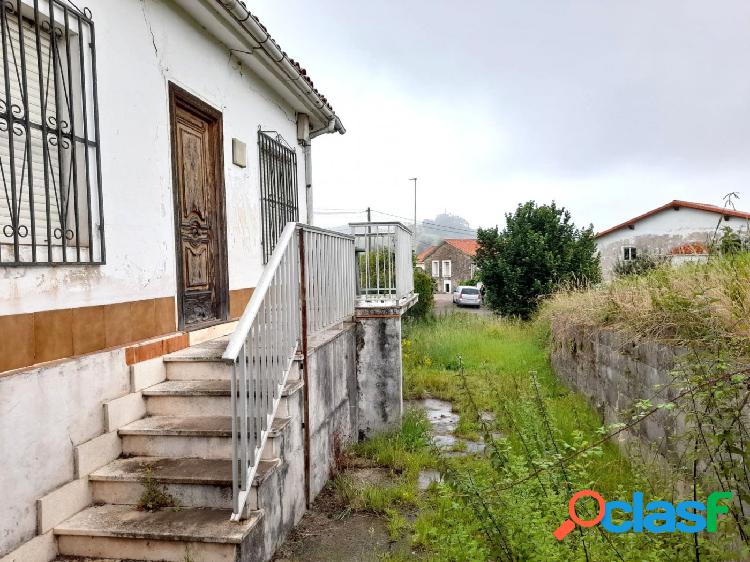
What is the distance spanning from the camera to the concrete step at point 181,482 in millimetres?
2914

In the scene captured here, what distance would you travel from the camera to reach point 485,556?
8.64ft

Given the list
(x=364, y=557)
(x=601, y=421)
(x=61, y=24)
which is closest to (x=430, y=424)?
(x=601, y=421)

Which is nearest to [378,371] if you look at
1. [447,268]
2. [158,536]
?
[158,536]

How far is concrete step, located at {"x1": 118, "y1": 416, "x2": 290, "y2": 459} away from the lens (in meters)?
3.21

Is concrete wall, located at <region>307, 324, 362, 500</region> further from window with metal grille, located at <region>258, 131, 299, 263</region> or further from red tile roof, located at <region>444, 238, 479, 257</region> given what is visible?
red tile roof, located at <region>444, 238, 479, 257</region>

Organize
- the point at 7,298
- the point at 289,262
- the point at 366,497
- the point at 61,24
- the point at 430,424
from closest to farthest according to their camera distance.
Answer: the point at 7,298
the point at 61,24
the point at 289,262
the point at 366,497
the point at 430,424

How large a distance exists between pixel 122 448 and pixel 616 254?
95.4ft

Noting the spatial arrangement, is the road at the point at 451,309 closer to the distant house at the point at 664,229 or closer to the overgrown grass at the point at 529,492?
the distant house at the point at 664,229

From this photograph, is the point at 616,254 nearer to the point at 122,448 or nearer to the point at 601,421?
the point at 601,421

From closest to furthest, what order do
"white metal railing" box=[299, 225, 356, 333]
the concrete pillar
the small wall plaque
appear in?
"white metal railing" box=[299, 225, 356, 333], the small wall plaque, the concrete pillar

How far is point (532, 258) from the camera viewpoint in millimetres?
18219

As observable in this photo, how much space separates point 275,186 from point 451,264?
49.8 meters

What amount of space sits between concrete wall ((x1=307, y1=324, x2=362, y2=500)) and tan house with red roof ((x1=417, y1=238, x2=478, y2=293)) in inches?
1928

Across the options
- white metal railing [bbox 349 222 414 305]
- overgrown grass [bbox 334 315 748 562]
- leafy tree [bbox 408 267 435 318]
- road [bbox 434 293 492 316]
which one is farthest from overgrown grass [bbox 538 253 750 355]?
road [bbox 434 293 492 316]
